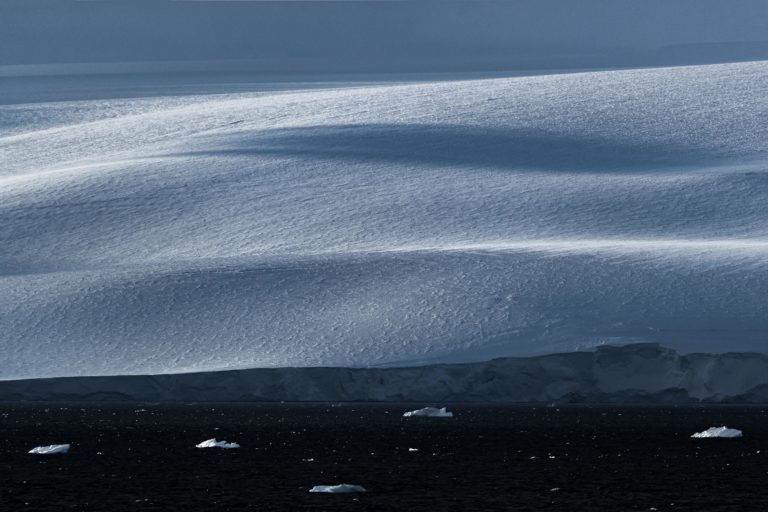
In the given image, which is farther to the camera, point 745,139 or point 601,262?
point 745,139

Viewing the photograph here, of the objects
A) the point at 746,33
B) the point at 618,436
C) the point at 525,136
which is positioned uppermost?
the point at 746,33

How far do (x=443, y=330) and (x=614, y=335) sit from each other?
2874 mm

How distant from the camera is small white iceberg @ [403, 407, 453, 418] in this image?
2306cm

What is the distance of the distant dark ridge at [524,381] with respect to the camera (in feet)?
82.2

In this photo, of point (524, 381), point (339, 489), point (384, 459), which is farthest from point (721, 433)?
point (339, 489)

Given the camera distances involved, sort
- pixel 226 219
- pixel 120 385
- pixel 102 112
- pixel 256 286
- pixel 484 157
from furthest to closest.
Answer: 1. pixel 102 112
2. pixel 484 157
3. pixel 226 219
4. pixel 256 286
5. pixel 120 385

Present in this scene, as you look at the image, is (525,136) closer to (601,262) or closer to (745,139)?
(745,139)

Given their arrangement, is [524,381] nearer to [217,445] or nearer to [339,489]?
[217,445]

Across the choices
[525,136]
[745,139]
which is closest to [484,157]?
[525,136]

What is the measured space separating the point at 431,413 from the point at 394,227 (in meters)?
10.7

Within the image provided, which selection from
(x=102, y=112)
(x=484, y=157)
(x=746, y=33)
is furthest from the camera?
(x=746, y=33)

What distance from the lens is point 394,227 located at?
33.6 metres

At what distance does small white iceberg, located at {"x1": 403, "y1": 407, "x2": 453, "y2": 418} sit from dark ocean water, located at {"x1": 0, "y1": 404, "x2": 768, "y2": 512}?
0.15 meters

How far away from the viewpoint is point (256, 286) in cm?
2945
